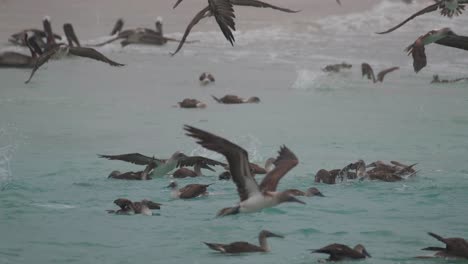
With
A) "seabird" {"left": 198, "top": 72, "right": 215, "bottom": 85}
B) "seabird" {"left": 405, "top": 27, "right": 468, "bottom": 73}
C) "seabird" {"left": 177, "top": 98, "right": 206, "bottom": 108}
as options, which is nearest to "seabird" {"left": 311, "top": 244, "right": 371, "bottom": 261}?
"seabird" {"left": 405, "top": 27, "right": 468, "bottom": 73}

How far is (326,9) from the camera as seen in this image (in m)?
36.3

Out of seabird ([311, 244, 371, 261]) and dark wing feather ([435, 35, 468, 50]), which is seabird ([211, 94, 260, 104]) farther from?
seabird ([311, 244, 371, 261])

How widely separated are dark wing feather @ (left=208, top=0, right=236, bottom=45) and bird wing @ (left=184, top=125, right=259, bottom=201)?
1.20 m

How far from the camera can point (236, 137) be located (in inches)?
717

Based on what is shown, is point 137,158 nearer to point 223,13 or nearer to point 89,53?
point 89,53

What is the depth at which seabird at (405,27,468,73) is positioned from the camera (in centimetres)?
1044

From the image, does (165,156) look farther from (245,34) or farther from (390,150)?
(245,34)

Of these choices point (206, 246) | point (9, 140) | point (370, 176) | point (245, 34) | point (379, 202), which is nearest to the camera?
point (206, 246)

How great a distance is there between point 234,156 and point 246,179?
42 cm

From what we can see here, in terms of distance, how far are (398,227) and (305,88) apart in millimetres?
11356

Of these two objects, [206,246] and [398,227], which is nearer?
[206,246]

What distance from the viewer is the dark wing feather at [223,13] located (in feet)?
33.8

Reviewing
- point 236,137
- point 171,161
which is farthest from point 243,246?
point 236,137

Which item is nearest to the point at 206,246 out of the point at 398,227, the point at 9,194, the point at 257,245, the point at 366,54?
the point at 257,245
